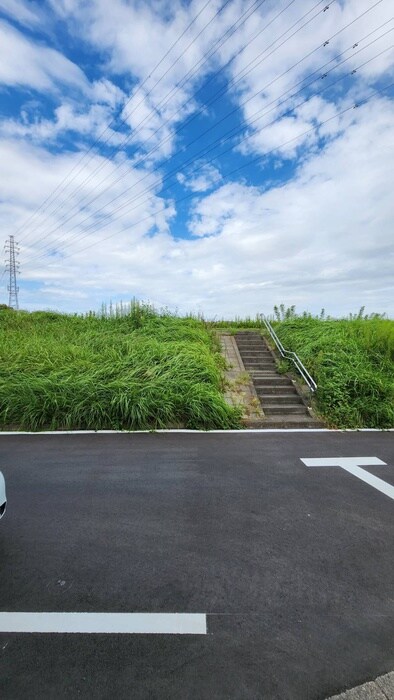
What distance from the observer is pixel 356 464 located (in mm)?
4773

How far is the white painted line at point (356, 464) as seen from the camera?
13.6 feet

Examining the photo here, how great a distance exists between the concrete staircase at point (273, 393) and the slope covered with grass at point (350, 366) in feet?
1.47

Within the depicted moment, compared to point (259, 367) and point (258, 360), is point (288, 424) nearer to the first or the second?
point (259, 367)

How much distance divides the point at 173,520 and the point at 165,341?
23.2ft

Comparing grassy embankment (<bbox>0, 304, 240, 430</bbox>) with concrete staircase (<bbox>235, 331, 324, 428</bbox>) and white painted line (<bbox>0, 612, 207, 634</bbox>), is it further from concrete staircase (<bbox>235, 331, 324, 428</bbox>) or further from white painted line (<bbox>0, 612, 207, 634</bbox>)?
white painted line (<bbox>0, 612, 207, 634</bbox>)

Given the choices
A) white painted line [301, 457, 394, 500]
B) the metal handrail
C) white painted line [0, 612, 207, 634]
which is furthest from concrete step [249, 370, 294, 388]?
white painted line [0, 612, 207, 634]

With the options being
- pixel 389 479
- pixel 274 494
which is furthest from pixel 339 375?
pixel 274 494

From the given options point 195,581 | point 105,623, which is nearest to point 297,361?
point 195,581

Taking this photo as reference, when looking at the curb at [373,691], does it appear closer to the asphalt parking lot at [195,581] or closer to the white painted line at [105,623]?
the asphalt parking lot at [195,581]

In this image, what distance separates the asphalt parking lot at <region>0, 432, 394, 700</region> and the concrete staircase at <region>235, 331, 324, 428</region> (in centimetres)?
218

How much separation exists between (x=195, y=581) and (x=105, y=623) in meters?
0.66

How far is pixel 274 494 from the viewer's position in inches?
149

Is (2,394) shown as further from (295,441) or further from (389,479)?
(389,479)

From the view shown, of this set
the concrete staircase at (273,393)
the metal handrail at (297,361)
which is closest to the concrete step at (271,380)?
the concrete staircase at (273,393)
